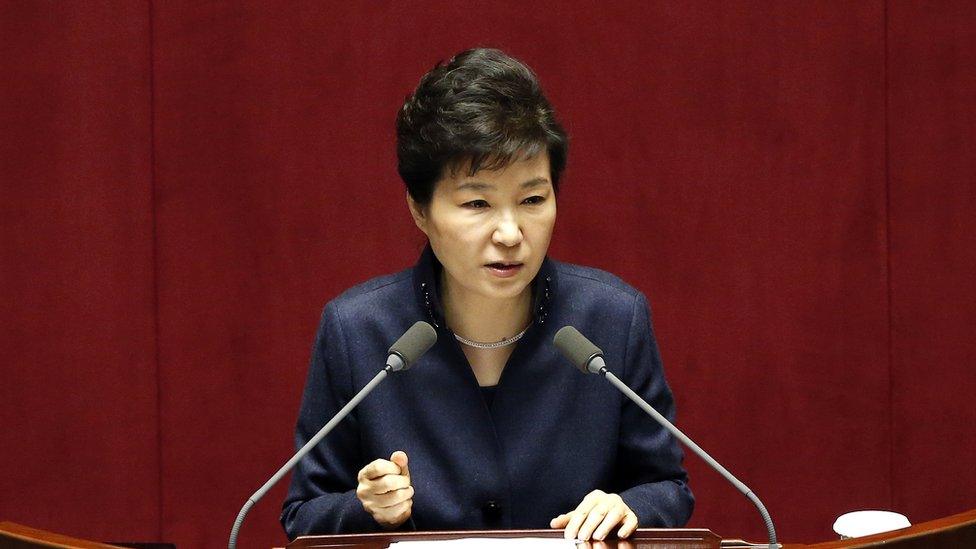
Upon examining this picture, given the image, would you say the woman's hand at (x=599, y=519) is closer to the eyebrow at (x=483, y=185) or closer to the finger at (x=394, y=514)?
the finger at (x=394, y=514)

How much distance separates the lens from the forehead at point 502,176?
1.65 metres

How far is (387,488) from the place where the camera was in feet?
4.91

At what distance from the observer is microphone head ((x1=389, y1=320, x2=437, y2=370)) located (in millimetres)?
1467

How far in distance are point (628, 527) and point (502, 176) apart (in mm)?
488

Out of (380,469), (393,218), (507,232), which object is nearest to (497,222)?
(507,232)

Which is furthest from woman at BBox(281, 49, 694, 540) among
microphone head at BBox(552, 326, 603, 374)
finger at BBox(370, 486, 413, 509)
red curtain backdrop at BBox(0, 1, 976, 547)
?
red curtain backdrop at BBox(0, 1, 976, 547)

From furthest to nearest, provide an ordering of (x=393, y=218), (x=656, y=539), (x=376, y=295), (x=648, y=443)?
(x=393, y=218)
(x=376, y=295)
(x=648, y=443)
(x=656, y=539)

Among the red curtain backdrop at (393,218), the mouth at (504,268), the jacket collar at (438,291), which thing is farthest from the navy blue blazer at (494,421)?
the red curtain backdrop at (393,218)

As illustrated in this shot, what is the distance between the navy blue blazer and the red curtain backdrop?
2.68ft

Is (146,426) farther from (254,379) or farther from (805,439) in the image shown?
(805,439)

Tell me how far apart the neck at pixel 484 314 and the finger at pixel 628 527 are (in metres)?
0.45

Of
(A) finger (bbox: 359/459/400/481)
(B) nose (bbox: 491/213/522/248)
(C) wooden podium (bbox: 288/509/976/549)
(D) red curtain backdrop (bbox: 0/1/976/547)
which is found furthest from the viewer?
(D) red curtain backdrop (bbox: 0/1/976/547)

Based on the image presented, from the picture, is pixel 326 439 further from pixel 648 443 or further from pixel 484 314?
pixel 648 443

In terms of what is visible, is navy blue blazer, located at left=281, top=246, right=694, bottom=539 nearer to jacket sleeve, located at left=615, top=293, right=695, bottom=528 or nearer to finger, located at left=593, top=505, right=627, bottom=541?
jacket sleeve, located at left=615, top=293, right=695, bottom=528
